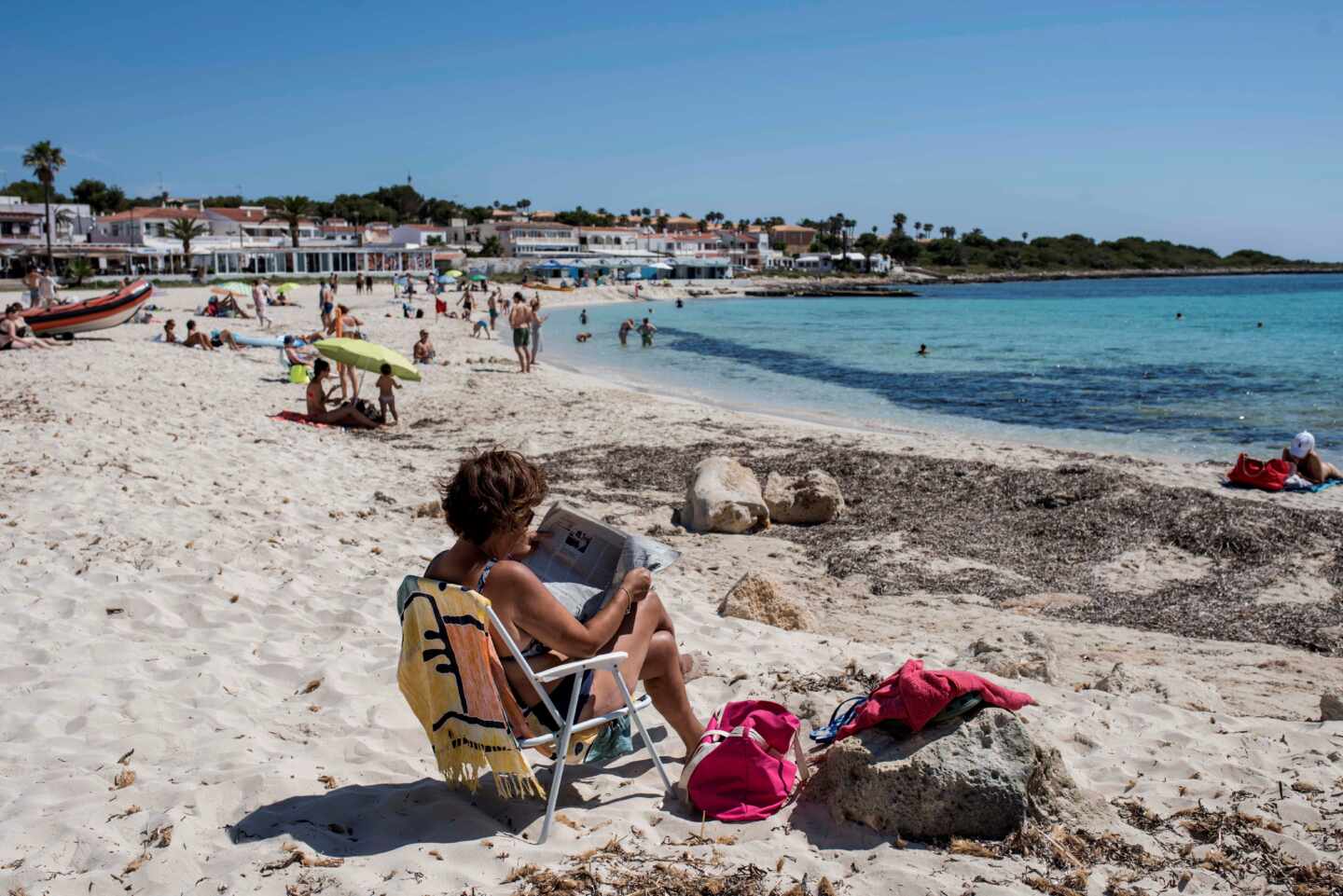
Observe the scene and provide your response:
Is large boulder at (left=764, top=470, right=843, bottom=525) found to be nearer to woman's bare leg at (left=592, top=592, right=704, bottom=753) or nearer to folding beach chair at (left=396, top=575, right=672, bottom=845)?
woman's bare leg at (left=592, top=592, right=704, bottom=753)

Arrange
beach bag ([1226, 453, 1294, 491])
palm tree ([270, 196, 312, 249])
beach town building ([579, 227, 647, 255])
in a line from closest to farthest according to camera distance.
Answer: beach bag ([1226, 453, 1294, 491]) → palm tree ([270, 196, 312, 249]) → beach town building ([579, 227, 647, 255])

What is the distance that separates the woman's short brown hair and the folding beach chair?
0.22 meters

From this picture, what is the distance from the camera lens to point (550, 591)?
3541mm

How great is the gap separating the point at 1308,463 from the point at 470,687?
11124mm

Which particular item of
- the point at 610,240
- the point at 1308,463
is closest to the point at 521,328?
the point at 1308,463

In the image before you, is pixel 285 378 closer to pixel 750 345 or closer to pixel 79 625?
pixel 79 625

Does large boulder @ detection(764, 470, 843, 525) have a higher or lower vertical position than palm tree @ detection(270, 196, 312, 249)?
lower

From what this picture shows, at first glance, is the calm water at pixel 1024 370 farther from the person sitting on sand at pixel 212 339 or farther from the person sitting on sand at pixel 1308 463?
the person sitting on sand at pixel 212 339

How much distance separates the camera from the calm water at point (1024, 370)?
59.5 ft

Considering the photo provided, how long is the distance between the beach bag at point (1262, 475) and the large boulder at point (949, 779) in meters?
9.37

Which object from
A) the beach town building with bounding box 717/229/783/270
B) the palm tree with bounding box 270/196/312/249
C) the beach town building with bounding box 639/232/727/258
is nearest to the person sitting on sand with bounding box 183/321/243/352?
the palm tree with bounding box 270/196/312/249

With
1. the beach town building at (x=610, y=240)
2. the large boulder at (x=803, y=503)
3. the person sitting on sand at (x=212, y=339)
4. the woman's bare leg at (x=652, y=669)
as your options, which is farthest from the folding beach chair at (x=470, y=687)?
the beach town building at (x=610, y=240)

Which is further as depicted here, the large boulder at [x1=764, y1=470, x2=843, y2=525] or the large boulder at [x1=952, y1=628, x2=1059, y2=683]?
the large boulder at [x1=764, y1=470, x2=843, y2=525]

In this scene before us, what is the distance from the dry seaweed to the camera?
6949 mm
